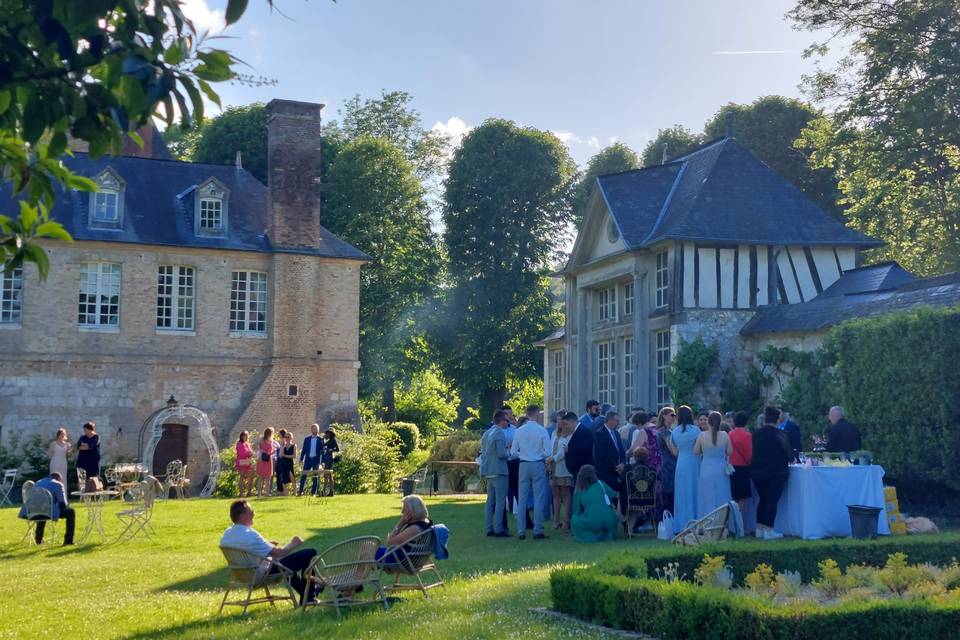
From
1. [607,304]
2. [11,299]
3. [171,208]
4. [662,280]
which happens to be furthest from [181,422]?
[662,280]

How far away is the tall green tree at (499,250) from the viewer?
4256 centimetres

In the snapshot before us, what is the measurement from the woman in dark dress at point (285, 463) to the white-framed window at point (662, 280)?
29.0ft

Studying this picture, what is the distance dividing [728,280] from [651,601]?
1670cm

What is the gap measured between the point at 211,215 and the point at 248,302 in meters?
2.75

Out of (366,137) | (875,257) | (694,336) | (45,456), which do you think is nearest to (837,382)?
(694,336)

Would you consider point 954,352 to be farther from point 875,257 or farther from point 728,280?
point 875,257

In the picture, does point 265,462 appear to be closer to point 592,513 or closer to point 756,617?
point 592,513

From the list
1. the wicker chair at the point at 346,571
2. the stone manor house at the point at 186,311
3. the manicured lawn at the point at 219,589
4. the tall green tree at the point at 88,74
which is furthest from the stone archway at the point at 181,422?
the tall green tree at the point at 88,74

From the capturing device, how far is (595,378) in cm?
2869

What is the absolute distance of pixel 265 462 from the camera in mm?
25484

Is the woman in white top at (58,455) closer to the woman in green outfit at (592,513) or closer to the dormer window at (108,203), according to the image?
the woman in green outfit at (592,513)

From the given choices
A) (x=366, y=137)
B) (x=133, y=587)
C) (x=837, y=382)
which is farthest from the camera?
(x=366, y=137)

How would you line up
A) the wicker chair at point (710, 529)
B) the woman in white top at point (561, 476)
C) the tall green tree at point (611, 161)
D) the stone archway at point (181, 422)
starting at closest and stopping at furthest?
the wicker chair at point (710, 529), the woman in white top at point (561, 476), the stone archway at point (181, 422), the tall green tree at point (611, 161)

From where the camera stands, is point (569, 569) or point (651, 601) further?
point (569, 569)
